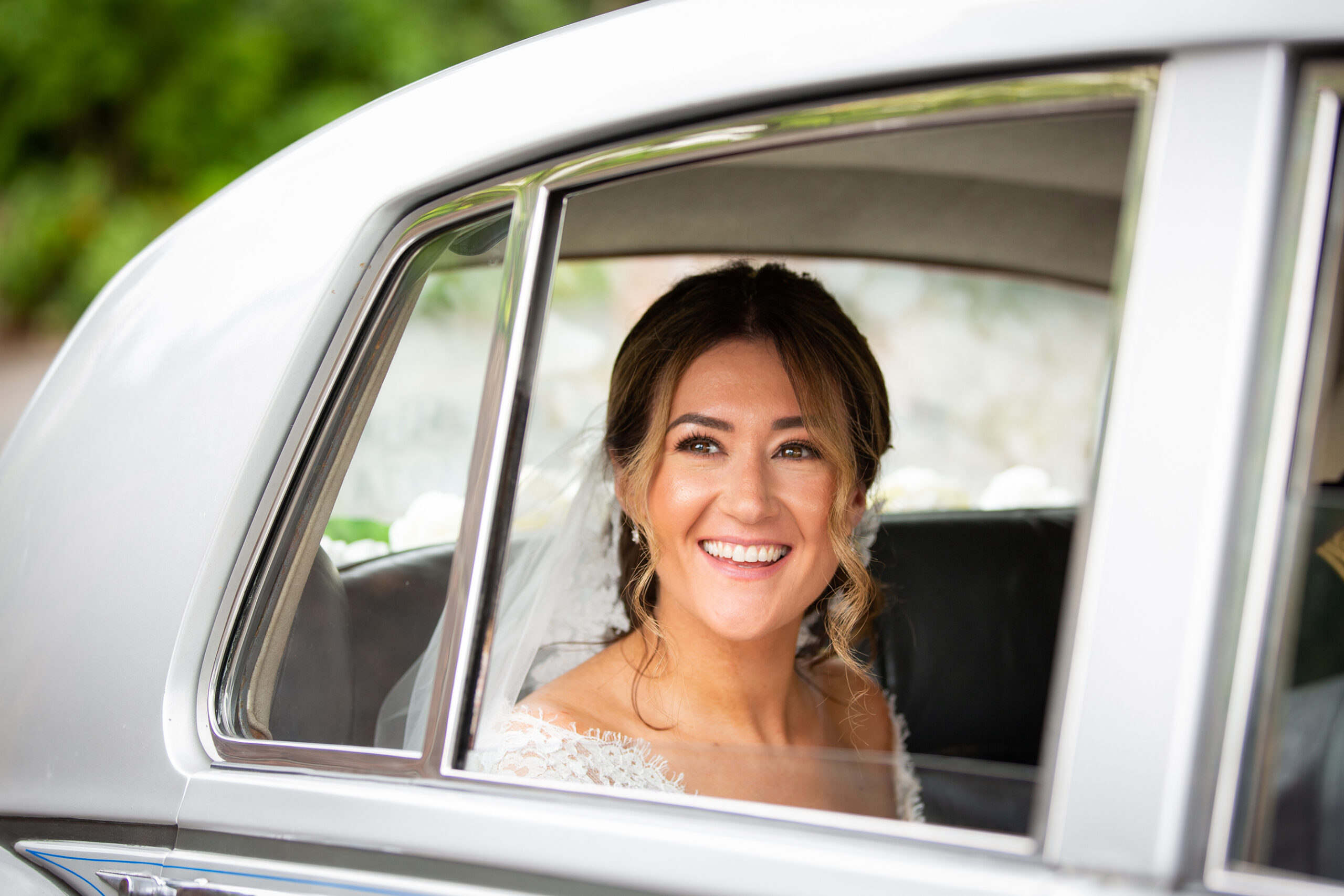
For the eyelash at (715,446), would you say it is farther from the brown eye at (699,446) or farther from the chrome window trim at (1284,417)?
the chrome window trim at (1284,417)

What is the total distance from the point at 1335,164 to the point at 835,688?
1790 mm

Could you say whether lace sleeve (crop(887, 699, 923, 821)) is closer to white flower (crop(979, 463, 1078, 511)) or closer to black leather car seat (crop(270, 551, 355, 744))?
black leather car seat (crop(270, 551, 355, 744))

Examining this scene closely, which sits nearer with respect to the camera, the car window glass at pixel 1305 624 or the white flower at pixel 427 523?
the car window glass at pixel 1305 624

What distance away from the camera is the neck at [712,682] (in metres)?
1.95

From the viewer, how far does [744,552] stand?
1.90 metres

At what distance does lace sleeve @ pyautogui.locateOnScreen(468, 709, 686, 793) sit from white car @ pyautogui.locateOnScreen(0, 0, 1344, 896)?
0.58 feet

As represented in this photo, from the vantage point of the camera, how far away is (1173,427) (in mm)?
873

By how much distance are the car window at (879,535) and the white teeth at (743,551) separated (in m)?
0.01

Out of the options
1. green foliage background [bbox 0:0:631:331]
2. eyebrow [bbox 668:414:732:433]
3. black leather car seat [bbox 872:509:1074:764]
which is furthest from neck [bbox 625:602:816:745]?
green foliage background [bbox 0:0:631:331]

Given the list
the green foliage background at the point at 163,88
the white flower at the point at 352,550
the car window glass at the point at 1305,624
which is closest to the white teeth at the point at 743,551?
the white flower at the point at 352,550

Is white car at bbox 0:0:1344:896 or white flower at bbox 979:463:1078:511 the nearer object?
white car at bbox 0:0:1344:896

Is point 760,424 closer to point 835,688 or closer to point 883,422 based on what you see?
point 883,422

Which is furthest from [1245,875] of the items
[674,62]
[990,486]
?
[990,486]

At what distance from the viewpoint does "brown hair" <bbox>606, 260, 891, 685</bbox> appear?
6.44ft
